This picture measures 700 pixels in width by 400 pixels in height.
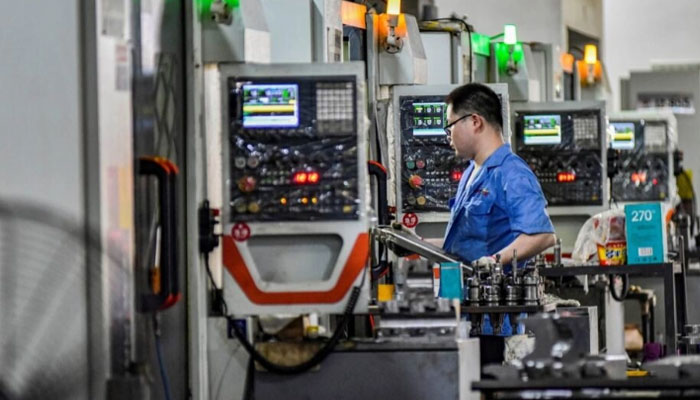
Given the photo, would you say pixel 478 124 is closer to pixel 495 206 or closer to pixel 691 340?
pixel 495 206

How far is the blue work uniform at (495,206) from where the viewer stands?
627 centimetres

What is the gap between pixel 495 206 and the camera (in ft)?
20.9

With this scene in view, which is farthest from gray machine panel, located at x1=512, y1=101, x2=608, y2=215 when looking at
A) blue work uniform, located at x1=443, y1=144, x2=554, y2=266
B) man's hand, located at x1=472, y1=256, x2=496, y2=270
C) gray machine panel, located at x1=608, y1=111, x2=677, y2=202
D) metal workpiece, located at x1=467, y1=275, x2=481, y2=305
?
metal workpiece, located at x1=467, y1=275, x2=481, y2=305

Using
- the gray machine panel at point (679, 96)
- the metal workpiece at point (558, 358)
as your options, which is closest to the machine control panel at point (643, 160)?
the gray machine panel at point (679, 96)

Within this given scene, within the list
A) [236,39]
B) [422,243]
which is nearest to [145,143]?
[236,39]

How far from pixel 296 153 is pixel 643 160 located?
7.12 meters

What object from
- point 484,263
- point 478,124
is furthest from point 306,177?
point 478,124

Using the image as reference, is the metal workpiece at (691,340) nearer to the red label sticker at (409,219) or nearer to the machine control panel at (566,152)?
the red label sticker at (409,219)

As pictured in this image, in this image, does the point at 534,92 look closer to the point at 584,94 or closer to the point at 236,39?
the point at 584,94

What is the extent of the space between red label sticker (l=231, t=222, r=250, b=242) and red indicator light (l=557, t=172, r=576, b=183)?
4.77 meters

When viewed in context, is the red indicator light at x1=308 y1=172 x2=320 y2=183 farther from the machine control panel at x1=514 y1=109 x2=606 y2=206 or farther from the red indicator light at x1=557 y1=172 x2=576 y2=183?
the red indicator light at x1=557 y1=172 x2=576 y2=183

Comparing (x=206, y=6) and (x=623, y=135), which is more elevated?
(x=206, y=6)

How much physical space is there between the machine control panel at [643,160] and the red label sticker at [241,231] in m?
7.05

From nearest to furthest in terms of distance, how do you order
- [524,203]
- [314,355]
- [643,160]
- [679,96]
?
[314,355] < [524,203] < [643,160] < [679,96]
